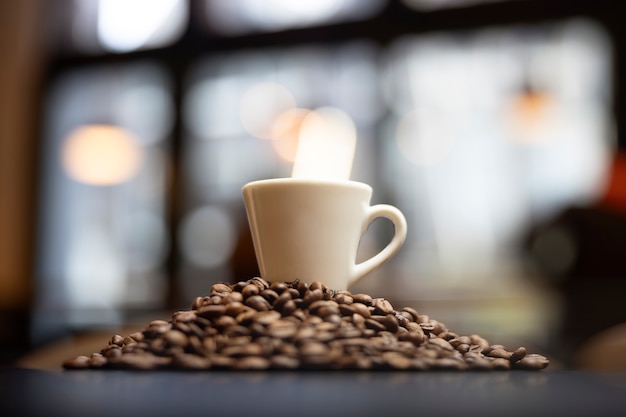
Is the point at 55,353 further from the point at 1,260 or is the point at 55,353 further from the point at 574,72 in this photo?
the point at 1,260

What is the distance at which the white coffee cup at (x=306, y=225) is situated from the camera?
0.59 meters

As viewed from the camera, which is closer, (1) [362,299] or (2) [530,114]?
(1) [362,299]

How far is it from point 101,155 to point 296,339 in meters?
5.38

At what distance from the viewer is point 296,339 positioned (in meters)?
0.43

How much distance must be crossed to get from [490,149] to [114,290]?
9.03 feet

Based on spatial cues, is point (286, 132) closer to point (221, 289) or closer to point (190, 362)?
point (221, 289)

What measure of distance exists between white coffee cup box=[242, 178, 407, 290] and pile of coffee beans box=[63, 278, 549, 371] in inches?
1.6

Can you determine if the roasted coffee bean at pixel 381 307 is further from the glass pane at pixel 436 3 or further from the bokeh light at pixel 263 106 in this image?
the bokeh light at pixel 263 106

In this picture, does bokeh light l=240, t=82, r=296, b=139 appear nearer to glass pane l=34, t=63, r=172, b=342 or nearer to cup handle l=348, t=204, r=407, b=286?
glass pane l=34, t=63, r=172, b=342

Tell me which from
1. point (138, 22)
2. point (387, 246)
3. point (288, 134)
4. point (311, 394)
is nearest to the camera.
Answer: point (311, 394)

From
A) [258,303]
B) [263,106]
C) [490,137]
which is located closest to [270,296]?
[258,303]

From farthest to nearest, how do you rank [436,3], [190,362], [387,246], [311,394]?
[436,3] < [387,246] < [190,362] < [311,394]

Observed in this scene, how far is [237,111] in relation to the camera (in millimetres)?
5148

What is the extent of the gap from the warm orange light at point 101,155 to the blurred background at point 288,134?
0.01 metres
